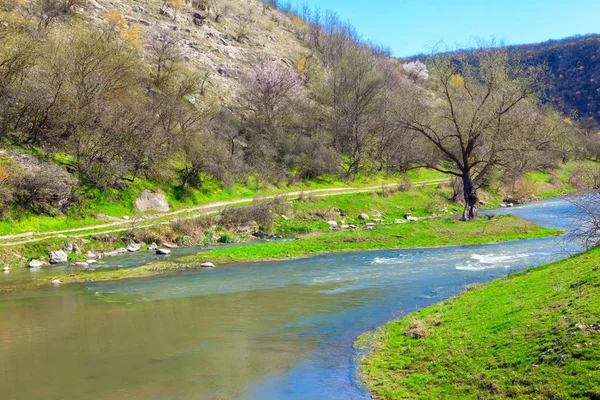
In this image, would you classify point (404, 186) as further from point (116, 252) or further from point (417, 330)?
point (417, 330)

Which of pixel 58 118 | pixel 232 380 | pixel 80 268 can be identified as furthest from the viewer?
pixel 58 118

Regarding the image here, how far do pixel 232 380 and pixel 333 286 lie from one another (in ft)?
33.6

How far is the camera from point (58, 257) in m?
29.0

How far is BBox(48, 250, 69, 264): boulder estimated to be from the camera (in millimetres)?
28781

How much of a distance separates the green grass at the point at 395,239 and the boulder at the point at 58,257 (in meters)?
7.73

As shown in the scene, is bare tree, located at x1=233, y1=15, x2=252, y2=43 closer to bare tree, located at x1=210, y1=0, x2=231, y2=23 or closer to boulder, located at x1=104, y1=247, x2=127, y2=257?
bare tree, located at x1=210, y1=0, x2=231, y2=23

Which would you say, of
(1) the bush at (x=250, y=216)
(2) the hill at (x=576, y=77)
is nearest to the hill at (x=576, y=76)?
(2) the hill at (x=576, y=77)

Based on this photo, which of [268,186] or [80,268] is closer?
[80,268]

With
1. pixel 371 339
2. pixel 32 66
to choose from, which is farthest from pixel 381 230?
pixel 32 66

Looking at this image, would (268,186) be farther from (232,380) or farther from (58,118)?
(232,380)

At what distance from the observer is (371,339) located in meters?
14.2

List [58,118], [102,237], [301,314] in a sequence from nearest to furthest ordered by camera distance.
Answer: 1. [301,314]
2. [102,237]
3. [58,118]

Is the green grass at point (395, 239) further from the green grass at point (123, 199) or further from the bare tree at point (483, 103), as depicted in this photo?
the green grass at point (123, 199)

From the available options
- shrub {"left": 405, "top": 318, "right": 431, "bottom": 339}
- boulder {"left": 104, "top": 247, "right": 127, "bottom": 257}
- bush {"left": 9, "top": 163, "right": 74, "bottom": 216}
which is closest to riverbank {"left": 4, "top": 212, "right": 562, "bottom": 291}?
boulder {"left": 104, "top": 247, "right": 127, "bottom": 257}
